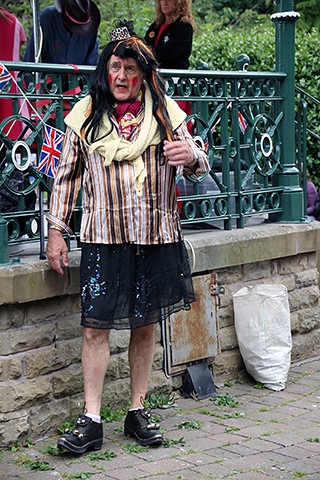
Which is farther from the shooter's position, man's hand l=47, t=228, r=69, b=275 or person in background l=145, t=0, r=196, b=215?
person in background l=145, t=0, r=196, b=215

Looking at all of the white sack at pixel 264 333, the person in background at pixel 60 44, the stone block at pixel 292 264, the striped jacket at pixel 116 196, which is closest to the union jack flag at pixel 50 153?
the striped jacket at pixel 116 196

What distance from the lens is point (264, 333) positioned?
6.20 m

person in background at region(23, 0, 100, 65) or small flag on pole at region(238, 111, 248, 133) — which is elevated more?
person in background at region(23, 0, 100, 65)

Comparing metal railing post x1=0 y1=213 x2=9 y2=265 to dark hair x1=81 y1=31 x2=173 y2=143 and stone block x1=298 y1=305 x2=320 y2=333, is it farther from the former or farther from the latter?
stone block x1=298 y1=305 x2=320 y2=333

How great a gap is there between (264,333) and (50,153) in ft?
6.39

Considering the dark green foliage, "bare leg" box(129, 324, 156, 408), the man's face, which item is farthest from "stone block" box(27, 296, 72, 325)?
the dark green foliage

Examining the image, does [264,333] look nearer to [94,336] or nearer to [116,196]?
[94,336]

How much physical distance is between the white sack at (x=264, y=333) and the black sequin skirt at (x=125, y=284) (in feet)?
4.32

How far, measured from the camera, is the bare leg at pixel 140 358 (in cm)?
513

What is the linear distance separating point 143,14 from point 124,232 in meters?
10.4

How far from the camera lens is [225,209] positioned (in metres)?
6.46

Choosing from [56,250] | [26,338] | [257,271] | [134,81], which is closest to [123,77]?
[134,81]

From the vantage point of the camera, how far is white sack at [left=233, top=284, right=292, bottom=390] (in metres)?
6.20

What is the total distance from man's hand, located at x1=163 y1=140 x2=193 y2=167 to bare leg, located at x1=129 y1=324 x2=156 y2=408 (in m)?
0.91
